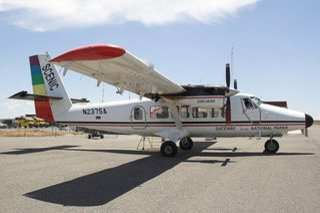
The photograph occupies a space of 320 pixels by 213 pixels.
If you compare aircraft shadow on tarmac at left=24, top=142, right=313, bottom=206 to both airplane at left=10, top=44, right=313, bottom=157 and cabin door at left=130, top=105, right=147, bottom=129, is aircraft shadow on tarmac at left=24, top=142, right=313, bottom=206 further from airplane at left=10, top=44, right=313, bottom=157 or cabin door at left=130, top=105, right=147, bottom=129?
cabin door at left=130, top=105, right=147, bottom=129

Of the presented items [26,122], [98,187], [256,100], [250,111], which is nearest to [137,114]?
[250,111]

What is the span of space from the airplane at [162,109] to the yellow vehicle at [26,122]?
55584 millimetres

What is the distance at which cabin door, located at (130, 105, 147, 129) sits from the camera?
15578 millimetres

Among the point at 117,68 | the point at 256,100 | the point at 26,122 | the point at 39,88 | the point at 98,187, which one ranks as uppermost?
the point at 39,88

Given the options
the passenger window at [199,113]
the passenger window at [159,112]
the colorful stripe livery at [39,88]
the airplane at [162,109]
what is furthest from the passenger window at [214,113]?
the colorful stripe livery at [39,88]

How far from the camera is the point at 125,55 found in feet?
26.3

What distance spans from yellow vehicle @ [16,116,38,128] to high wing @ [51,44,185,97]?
61.8m

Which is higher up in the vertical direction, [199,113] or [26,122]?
[199,113]

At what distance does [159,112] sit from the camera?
15.3 metres

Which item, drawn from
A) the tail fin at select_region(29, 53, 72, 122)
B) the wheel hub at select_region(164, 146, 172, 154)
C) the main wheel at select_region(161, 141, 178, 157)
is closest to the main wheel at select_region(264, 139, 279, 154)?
the main wheel at select_region(161, 141, 178, 157)

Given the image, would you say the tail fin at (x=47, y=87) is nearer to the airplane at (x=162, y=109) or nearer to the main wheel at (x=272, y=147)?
the airplane at (x=162, y=109)

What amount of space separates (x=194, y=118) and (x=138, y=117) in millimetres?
3068

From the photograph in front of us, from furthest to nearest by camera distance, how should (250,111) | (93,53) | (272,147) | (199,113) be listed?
(199,113)
(250,111)
(272,147)
(93,53)

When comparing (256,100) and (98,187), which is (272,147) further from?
(98,187)
